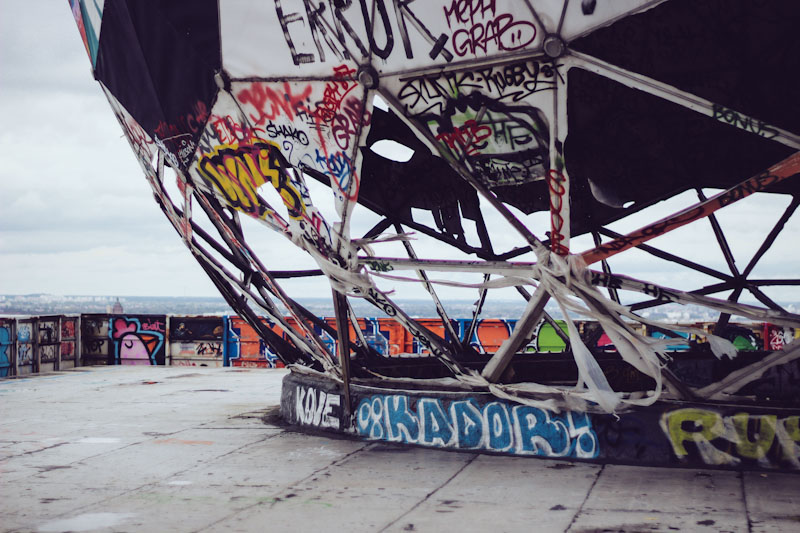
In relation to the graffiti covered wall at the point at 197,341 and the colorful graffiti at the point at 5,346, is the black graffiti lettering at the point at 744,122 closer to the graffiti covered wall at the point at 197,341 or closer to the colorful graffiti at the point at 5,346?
the colorful graffiti at the point at 5,346

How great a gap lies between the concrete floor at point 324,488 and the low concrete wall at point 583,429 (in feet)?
0.58

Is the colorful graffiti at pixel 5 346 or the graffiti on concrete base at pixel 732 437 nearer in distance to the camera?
the graffiti on concrete base at pixel 732 437

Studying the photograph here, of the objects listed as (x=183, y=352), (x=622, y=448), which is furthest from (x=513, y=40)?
(x=183, y=352)

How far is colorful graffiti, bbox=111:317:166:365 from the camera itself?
2375cm

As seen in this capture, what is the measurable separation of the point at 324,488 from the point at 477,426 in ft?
6.72

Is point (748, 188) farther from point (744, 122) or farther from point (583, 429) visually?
point (583, 429)

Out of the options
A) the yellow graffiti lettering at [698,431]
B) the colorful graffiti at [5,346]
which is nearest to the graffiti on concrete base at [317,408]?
the yellow graffiti lettering at [698,431]

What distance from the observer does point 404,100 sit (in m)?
7.71

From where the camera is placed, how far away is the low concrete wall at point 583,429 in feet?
23.5

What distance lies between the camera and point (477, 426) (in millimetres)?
8289

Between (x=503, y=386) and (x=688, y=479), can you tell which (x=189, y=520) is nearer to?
(x=503, y=386)

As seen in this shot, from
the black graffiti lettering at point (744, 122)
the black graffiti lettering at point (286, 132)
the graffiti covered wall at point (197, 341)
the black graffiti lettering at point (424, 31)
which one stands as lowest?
the graffiti covered wall at point (197, 341)

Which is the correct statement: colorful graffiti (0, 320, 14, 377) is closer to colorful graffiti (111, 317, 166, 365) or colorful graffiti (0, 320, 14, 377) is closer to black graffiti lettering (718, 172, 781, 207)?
colorful graffiti (111, 317, 166, 365)

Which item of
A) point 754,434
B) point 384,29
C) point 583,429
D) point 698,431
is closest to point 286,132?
point 384,29
